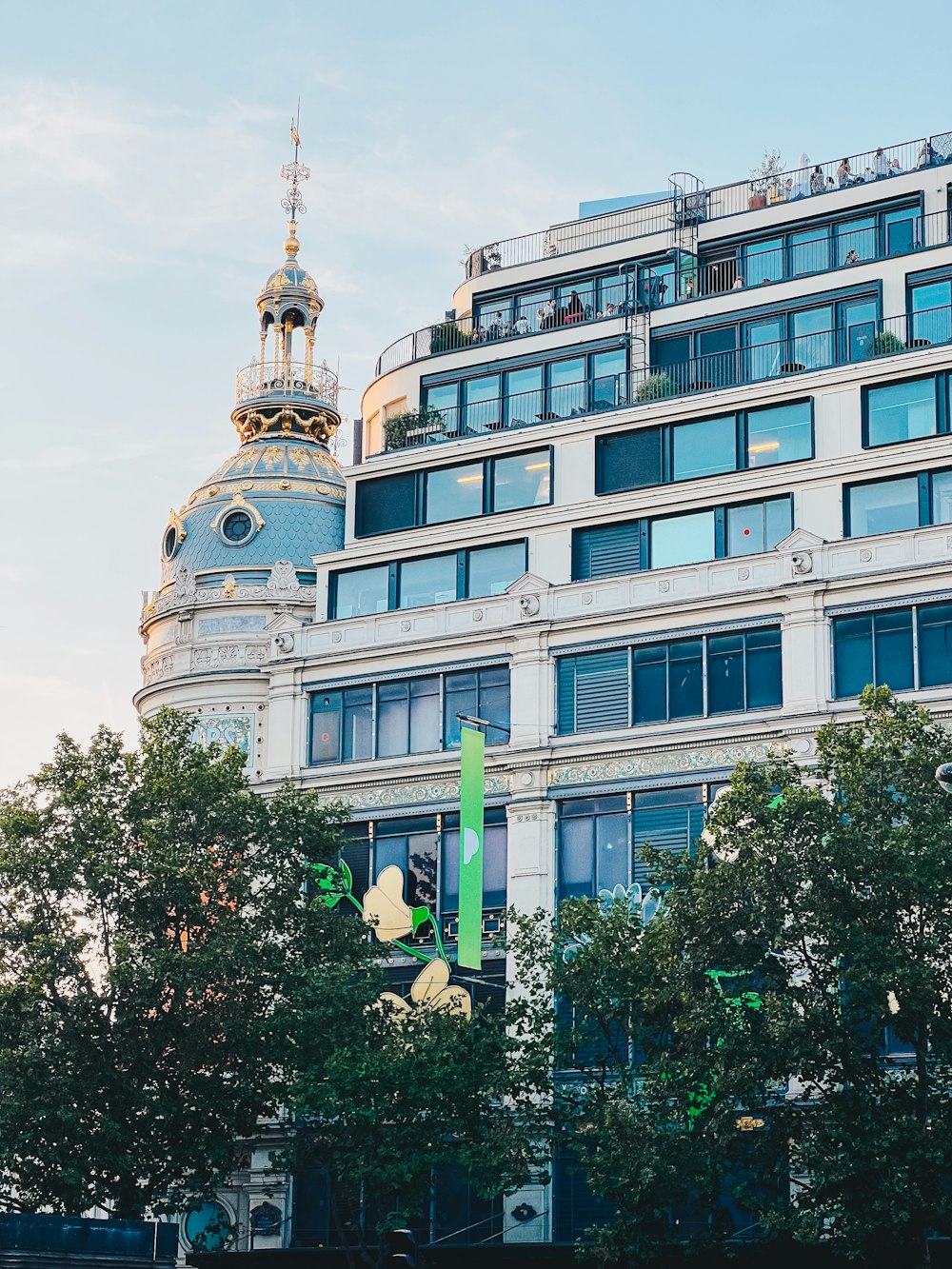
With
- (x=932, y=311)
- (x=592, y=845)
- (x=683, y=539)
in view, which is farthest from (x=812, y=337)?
(x=592, y=845)

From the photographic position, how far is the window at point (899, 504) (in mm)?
59969

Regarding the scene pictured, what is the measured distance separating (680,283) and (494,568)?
12973mm

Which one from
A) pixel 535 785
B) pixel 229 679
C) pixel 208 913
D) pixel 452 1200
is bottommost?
pixel 452 1200

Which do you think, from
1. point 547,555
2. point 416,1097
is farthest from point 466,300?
point 416,1097

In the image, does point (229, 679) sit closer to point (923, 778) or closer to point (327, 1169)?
point (327, 1169)

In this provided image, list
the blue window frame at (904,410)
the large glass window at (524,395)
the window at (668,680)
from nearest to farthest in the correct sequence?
the window at (668,680), the blue window frame at (904,410), the large glass window at (524,395)

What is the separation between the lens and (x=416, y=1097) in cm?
5272

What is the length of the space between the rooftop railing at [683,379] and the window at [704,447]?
955 millimetres

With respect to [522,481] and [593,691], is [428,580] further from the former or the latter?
[593,691]

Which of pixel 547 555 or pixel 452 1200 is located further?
pixel 547 555

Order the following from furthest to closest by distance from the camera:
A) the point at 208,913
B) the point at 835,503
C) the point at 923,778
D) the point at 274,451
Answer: the point at 274,451, the point at 835,503, the point at 208,913, the point at 923,778

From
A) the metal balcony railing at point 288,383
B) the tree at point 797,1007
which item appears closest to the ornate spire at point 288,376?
the metal balcony railing at point 288,383

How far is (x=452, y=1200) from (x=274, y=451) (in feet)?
85.3

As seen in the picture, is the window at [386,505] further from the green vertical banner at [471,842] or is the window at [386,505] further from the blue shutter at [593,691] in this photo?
the green vertical banner at [471,842]
